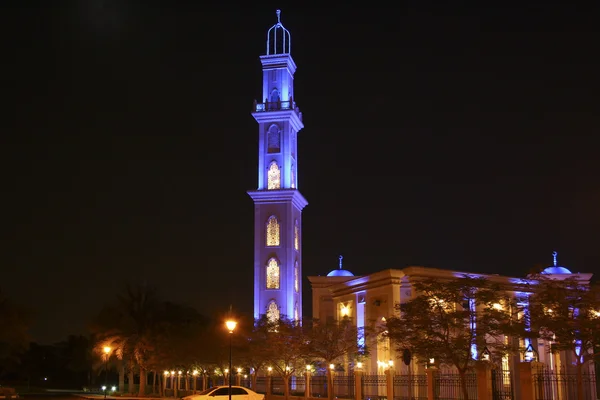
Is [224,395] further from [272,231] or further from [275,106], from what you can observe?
[275,106]

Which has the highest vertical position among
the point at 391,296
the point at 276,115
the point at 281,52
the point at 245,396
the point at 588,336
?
the point at 281,52

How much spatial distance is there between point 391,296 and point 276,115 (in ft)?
85.6

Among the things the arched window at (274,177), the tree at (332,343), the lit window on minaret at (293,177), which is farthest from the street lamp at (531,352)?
the lit window on minaret at (293,177)

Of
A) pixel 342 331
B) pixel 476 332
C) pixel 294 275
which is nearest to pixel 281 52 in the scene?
pixel 294 275

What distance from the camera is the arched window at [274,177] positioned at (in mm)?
75500

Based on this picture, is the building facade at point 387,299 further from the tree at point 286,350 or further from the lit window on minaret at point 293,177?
the lit window on minaret at point 293,177

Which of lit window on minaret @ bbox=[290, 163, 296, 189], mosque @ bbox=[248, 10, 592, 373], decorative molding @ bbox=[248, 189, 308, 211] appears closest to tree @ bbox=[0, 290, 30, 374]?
mosque @ bbox=[248, 10, 592, 373]

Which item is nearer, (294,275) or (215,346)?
(215,346)

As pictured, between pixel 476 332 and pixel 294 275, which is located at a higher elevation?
pixel 294 275

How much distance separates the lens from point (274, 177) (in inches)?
2982

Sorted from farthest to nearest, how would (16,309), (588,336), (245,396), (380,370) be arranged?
(380,370) < (16,309) < (245,396) < (588,336)

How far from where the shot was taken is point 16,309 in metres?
52.3

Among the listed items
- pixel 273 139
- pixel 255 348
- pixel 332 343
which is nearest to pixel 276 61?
pixel 273 139

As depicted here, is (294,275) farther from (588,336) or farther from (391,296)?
(588,336)
